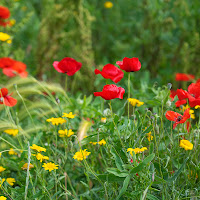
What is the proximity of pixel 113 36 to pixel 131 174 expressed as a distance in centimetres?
263

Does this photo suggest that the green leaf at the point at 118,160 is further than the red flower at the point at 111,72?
No

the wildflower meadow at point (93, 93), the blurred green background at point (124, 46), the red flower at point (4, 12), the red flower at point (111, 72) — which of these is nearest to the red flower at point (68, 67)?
the wildflower meadow at point (93, 93)

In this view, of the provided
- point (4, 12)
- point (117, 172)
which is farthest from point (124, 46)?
point (117, 172)

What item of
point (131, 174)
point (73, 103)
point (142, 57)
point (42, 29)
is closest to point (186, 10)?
point (142, 57)

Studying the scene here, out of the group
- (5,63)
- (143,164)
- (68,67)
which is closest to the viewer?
(143,164)

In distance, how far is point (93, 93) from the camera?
1.35 m

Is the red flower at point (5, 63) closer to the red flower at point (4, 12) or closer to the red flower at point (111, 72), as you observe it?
the red flower at point (4, 12)

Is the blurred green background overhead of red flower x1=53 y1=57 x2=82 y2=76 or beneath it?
beneath

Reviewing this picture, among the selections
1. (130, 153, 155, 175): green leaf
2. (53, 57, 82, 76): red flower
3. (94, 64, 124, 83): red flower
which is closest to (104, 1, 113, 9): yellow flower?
(53, 57, 82, 76): red flower

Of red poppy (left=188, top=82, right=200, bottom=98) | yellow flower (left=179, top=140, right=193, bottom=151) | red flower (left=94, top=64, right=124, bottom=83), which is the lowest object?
yellow flower (left=179, top=140, right=193, bottom=151)

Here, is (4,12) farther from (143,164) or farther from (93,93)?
(143,164)

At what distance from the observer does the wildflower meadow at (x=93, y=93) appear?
3.59ft

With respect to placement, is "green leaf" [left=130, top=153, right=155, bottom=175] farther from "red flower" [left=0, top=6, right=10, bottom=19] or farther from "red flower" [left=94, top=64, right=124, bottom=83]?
"red flower" [left=0, top=6, right=10, bottom=19]

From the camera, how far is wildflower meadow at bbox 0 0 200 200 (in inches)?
43.1
